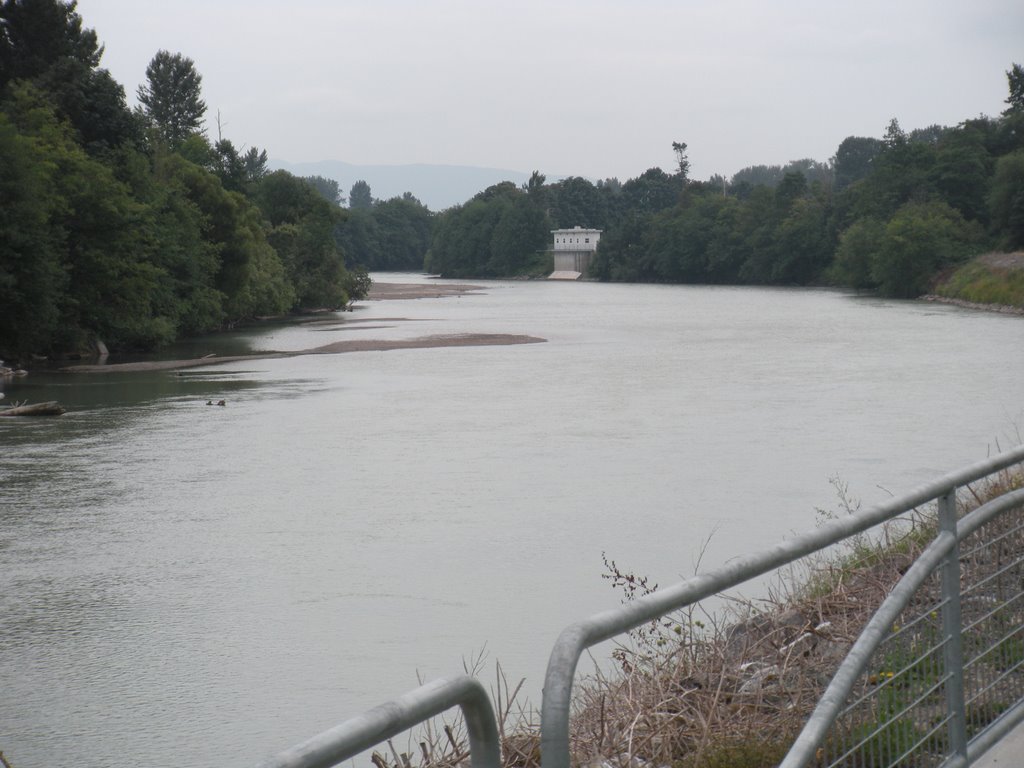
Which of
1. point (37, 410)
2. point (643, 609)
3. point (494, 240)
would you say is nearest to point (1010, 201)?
point (37, 410)

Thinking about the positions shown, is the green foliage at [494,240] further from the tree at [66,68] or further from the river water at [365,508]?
the river water at [365,508]

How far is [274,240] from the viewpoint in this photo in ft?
244

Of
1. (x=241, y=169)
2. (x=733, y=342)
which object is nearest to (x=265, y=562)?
(x=733, y=342)

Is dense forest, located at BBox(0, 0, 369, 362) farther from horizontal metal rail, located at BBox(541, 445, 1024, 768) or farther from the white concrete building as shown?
the white concrete building

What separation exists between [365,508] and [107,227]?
2846 cm

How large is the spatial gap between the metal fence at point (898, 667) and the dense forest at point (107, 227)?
1392 inches

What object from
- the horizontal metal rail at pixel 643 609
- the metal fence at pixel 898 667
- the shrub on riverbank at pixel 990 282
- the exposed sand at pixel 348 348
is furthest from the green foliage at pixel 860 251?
the horizontal metal rail at pixel 643 609

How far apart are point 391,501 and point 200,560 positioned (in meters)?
3.74

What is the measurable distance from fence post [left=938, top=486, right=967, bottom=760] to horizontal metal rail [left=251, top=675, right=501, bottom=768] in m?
2.15

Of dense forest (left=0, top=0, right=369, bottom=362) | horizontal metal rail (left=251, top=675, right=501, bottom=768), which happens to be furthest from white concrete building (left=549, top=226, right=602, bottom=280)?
horizontal metal rail (left=251, top=675, right=501, bottom=768)

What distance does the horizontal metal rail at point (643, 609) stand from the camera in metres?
2.51

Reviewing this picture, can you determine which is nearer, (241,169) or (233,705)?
(233,705)

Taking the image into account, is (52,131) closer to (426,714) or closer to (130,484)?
(130,484)

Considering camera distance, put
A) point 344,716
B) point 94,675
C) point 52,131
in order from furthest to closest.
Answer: point 52,131, point 94,675, point 344,716
